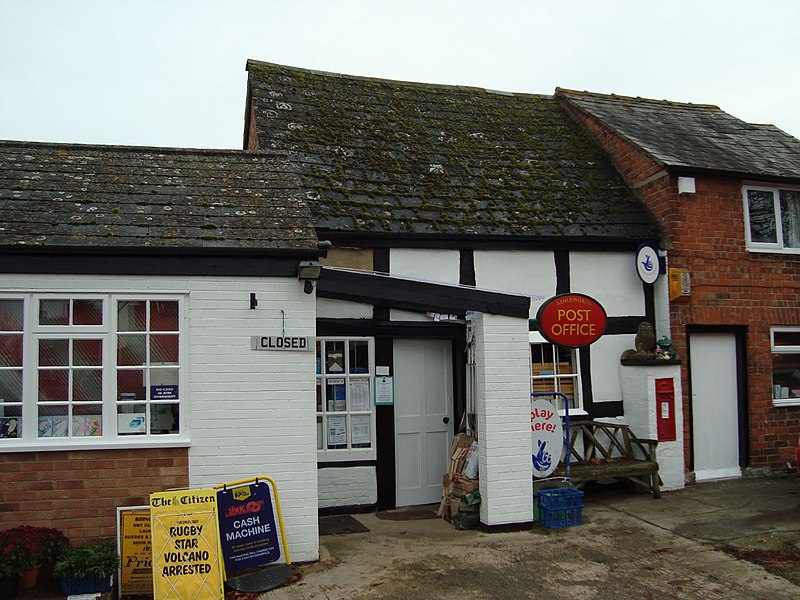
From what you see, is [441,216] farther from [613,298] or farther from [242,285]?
[242,285]

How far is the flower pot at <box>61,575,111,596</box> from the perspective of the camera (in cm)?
573

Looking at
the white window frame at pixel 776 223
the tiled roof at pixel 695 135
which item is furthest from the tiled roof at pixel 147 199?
the white window frame at pixel 776 223

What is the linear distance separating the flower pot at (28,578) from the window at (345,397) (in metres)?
3.69

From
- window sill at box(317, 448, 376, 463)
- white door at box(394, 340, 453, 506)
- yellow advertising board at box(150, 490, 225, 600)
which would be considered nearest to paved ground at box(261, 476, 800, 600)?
yellow advertising board at box(150, 490, 225, 600)

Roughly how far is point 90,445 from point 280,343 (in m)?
1.90

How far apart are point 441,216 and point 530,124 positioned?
12.9ft

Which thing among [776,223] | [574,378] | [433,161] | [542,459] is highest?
[433,161]

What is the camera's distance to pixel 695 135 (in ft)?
40.2

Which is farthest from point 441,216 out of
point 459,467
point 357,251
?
point 459,467

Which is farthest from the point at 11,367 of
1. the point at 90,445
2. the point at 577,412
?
the point at 577,412

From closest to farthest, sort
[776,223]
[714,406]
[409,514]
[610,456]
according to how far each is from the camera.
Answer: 1. [409,514]
2. [610,456]
3. [714,406]
4. [776,223]

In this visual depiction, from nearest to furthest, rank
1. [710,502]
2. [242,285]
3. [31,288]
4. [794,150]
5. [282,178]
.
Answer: [31,288], [242,285], [282,178], [710,502], [794,150]

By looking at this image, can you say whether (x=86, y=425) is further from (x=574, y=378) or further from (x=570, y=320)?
(x=574, y=378)

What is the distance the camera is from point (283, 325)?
22.9ft
